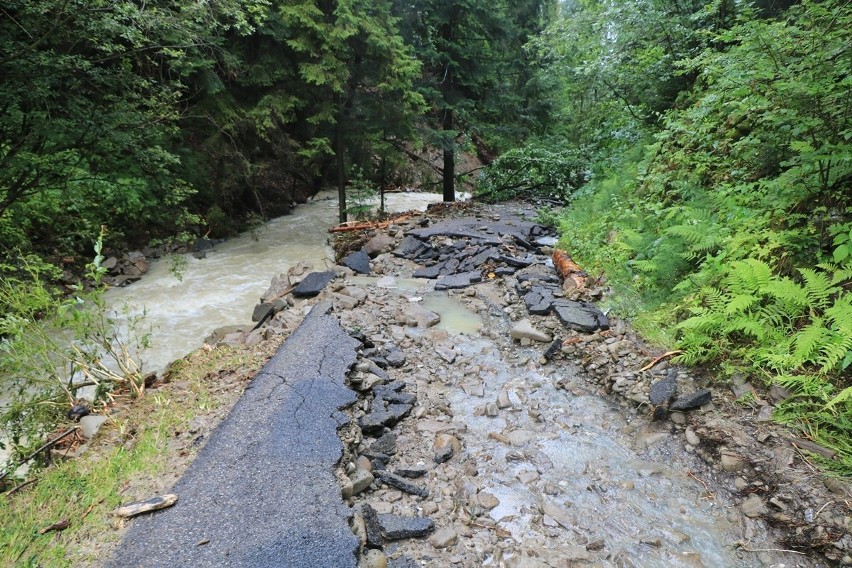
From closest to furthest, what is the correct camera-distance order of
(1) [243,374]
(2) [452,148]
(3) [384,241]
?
1. (1) [243,374]
2. (3) [384,241]
3. (2) [452,148]

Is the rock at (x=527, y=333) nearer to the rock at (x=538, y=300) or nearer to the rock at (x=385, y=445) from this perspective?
the rock at (x=538, y=300)

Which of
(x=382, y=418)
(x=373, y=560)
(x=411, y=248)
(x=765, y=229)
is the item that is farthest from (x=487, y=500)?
(x=411, y=248)

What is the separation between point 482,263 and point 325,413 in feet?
18.3

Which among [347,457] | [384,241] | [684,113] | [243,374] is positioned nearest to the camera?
[347,457]

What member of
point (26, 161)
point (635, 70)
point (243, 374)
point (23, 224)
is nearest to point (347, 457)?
point (243, 374)

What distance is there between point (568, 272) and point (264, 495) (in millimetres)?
5949

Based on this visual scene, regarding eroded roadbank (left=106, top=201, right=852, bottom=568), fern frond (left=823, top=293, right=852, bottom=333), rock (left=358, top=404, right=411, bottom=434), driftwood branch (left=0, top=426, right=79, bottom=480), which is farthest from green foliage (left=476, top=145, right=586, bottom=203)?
driftwood branch (left=0, top=426, right=79, bottom=480)

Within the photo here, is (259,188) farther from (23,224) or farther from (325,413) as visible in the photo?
Answer: (325,413)

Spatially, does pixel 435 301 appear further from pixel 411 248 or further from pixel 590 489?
pixel 590 489

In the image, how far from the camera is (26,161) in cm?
654

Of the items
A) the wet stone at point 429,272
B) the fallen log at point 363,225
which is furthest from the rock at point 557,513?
the fallen log at point 363,225

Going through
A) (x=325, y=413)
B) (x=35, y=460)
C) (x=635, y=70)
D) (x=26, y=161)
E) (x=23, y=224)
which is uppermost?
(x=635, y=70)

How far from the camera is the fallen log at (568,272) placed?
688cm

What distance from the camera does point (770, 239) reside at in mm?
4352
